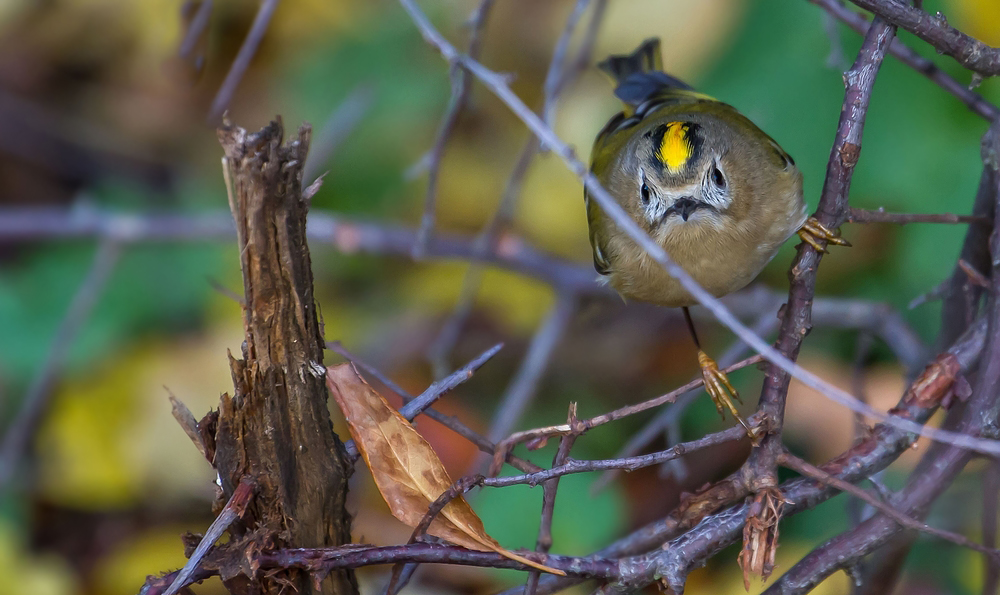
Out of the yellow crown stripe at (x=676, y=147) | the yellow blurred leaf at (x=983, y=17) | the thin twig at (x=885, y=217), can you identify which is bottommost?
the thin twig at (x=885, y=217)

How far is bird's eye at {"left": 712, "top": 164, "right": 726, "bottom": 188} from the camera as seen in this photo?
6.15 ft

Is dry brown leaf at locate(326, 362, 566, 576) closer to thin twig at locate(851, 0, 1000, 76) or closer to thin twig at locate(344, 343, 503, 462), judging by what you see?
thin twig at locate(344, 343, 503, 462)

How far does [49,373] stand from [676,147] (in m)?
1.79

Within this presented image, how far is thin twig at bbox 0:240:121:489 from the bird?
1455mm

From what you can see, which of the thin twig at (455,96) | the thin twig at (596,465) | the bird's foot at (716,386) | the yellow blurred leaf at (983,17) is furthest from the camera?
the yellow blurred leaf at (983,17)

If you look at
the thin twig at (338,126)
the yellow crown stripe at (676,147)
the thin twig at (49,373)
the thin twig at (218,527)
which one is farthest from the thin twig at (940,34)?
the thin twig at (49,373)

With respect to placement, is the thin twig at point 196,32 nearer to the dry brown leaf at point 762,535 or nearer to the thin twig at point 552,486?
the thin twig at point 552,486

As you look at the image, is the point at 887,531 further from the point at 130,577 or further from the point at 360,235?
the point at 130,577

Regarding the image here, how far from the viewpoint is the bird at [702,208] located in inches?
71.1

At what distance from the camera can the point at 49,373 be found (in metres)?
2.38

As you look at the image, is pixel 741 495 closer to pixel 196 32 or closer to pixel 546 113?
pixel 546 113

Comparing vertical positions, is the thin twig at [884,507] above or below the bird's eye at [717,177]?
below

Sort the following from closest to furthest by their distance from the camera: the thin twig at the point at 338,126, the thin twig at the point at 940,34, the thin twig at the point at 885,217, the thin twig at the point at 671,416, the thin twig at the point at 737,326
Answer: the thin twig at the point at 737,326
the thin twig at the point at 940,34
the thin twig at the point at 885,217
the thin twig at the point at 671,416
the thin twig at the point at 338,126

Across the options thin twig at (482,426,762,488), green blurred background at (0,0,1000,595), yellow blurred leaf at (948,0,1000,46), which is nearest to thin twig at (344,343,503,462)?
thin twig at (482,426,762,488)
